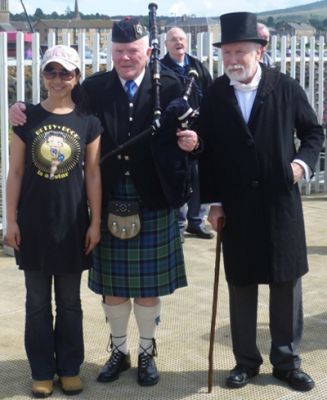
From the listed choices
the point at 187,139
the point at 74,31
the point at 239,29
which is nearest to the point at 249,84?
the point at 239,29

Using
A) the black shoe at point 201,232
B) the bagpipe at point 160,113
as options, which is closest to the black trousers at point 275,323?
the bagpipe at point 160,113

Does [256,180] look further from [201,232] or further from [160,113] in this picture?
[201,232]

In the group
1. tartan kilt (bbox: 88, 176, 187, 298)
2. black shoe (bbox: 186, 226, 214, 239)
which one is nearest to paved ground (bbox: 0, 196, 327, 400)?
tartan kilt (bbox: 88, 176, 187, 298)

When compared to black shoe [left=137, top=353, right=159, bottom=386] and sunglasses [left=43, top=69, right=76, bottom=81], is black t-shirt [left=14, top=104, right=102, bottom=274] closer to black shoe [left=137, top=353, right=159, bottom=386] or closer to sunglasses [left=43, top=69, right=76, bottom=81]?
sunglasses [left=43, top=69, right=76, bottom=81]

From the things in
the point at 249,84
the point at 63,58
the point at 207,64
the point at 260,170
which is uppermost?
the point at 207,64

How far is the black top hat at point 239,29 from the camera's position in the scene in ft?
11.2

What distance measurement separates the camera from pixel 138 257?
3.75 meters

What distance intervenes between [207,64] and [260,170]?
15.5 ft

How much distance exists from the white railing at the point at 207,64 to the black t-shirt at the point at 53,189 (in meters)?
2.20

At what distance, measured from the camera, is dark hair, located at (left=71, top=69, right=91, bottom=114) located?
11.6 ft

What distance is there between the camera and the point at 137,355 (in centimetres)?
416

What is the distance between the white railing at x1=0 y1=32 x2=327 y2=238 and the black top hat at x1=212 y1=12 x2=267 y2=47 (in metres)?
2.17

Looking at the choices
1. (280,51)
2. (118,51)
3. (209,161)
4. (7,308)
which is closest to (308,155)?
(209,161)

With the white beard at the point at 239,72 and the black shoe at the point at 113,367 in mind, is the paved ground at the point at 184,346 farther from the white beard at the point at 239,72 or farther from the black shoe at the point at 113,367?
the white beard at the point at 239,72
